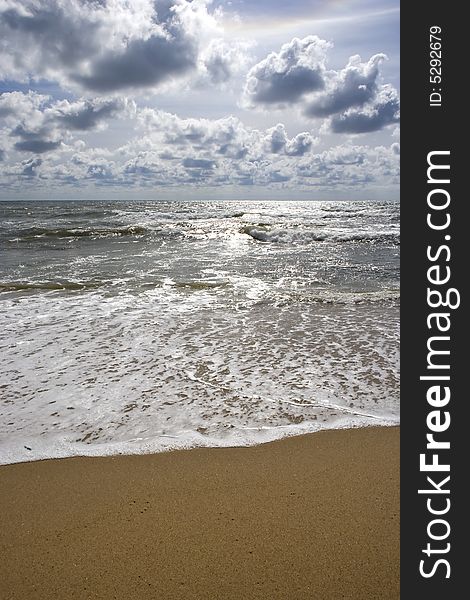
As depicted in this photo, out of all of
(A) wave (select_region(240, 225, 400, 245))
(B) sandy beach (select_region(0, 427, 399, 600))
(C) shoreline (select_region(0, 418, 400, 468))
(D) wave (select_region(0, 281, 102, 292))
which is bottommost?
(B) sandy beach (select_region(0, 427, 399, 600))

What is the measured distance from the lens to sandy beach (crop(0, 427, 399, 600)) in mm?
1937

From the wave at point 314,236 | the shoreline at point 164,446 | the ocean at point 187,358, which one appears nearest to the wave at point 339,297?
the ocean at point 187,358

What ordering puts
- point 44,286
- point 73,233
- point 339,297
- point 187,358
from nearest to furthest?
1. point 187,358
2. point 339,297
3. point 44,286
4. point 73,233

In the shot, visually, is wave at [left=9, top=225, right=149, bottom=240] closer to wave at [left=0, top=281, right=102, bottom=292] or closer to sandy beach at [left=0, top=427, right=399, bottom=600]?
wave at [left=0, top=281, right=102, bottom=292]

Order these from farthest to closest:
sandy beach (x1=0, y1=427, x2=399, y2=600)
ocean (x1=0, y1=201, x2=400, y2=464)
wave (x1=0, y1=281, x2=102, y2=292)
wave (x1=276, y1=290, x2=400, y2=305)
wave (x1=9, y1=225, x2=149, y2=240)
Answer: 1. wave (x1=9, y1=225, x2=149, y2=240)
2. wave (x1=0, y1=281, x2=102, y2=292)
3. wave (x1=276, y1=290, x2=400, y2=305)
4. ocean (x1=0, y1=201, x2=400, y2=464)
5. sandy beach (x1=0, y1=427, x2=399, y2=600)

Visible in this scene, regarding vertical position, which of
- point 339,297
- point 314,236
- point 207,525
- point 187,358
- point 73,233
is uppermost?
point 73,233

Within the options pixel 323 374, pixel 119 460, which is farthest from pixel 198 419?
pixel 323 374

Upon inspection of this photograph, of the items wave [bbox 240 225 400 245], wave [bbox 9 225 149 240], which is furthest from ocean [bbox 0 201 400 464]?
wave [bbox 9 225 149 240]

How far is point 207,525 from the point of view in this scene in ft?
7.43

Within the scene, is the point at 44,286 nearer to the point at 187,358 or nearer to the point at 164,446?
the point at 187,358

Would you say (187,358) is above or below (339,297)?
below

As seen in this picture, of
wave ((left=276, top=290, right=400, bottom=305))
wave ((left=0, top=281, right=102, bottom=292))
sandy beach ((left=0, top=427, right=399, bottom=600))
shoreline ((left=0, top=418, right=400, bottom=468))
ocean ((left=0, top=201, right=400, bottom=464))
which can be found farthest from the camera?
wave ((left=0, top=281, right=102, bottom=292))


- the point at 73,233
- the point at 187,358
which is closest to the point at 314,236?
A: the point at 73,233

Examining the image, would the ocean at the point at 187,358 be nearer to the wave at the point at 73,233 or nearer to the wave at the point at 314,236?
the wave at the point at 314,236
